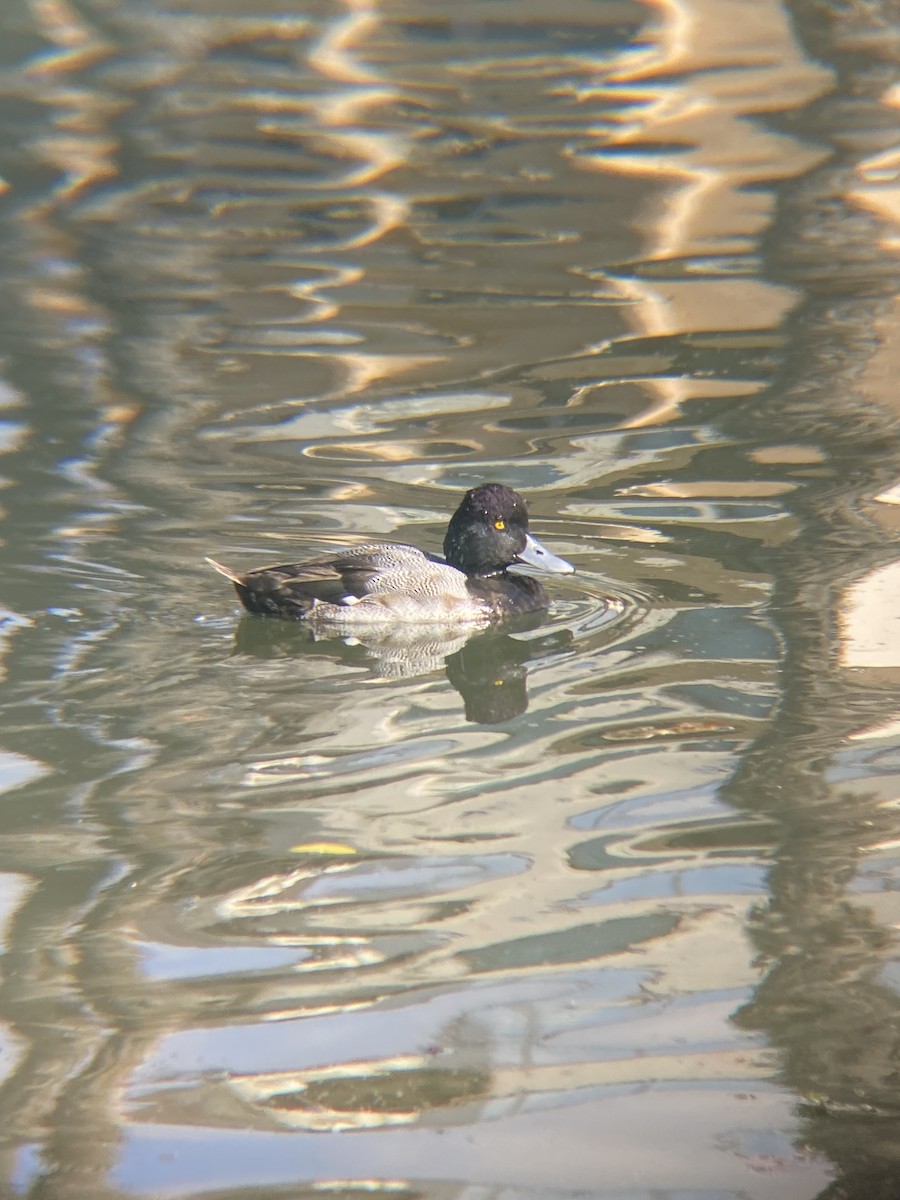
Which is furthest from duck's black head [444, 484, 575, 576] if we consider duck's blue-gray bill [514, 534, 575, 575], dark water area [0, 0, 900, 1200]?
dark water area [0, 0, 900, 1200]

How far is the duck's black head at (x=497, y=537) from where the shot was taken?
26.9 feet

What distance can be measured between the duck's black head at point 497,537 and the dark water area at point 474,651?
0.25 meters

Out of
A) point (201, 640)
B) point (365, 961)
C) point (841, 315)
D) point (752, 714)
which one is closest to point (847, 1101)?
point (365, 961)

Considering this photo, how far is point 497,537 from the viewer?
8219 millimetres

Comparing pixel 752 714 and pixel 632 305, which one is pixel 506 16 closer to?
pixel 632 305

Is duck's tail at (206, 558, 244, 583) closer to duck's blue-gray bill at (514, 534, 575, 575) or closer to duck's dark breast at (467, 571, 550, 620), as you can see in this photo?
duck's dark breast at (467, 571, 550, 620)


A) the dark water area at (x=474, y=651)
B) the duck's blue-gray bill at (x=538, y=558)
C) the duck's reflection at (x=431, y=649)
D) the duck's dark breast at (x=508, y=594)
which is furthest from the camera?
the duck's blue-gray bill at (x=538, y=558)

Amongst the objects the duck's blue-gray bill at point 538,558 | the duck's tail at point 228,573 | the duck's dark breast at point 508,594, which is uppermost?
the duck's tail at point 228,573

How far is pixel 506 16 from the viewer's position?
18.3 m

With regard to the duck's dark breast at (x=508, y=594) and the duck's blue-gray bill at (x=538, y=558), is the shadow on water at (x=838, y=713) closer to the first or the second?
the duck's blue-gray bill at (x=538, y=558)

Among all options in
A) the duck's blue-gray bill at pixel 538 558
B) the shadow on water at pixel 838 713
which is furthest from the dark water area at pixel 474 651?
the duck's blue-gray bill at pixel 538 558

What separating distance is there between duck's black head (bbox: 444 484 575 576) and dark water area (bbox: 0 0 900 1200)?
0.80 feet

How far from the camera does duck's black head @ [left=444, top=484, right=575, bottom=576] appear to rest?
8.20 m

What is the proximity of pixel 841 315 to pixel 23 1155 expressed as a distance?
9.57m
